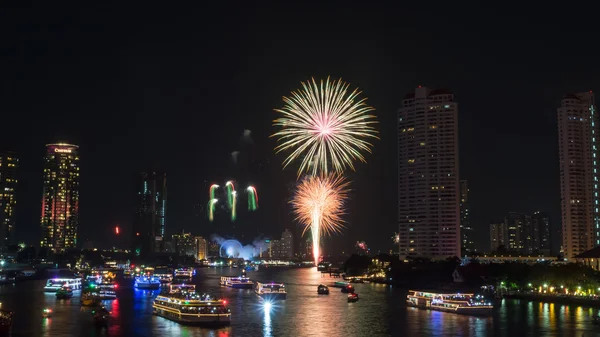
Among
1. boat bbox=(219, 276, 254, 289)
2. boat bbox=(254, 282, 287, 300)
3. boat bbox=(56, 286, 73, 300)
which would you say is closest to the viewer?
boat bbox=(56, 286, 73, 300)

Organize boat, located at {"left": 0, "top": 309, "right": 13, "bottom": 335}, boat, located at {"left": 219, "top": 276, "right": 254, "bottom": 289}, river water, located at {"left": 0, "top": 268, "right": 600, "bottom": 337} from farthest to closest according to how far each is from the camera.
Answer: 1. boat, located at {"left": 219, "top": 276, "right": 254, "bottom": 289}
2. river water, located at {"left": 0, "top": 268, "right": 600, "bottom": 337}
3. boat, located at {"left": 0, "top": 309, "right": 13, "bottom": 335}

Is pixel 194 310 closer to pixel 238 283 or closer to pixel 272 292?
pixel 272 292

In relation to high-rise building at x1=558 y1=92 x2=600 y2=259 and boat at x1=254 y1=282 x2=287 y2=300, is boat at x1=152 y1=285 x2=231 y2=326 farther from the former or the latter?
high-rise building at x1=558 y1=92 x2=600 y2=259

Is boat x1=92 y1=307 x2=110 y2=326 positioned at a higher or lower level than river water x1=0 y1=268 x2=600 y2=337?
higher

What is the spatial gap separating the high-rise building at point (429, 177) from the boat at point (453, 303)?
4926cm

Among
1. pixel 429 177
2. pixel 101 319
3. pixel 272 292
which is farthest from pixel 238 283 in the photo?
pixel 101 319

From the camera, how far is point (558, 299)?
69.6m

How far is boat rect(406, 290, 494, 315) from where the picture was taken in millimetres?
58938

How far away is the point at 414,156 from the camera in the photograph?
118125 millimetres

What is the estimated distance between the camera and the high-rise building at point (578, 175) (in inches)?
4021

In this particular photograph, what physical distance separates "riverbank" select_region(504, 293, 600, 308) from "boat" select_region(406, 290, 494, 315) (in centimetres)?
1106

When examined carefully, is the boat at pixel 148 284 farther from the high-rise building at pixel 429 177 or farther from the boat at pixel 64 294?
the high-rise building at pixel 429 177

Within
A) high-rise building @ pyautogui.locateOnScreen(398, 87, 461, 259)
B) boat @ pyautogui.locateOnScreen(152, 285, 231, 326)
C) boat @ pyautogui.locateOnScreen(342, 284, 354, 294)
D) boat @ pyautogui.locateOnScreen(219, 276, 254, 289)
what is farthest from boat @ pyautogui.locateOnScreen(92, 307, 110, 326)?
high-rise building @ pyautogui.locateOnScreen(398, 87, 461, 259)

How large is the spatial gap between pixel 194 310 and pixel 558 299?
129ft
